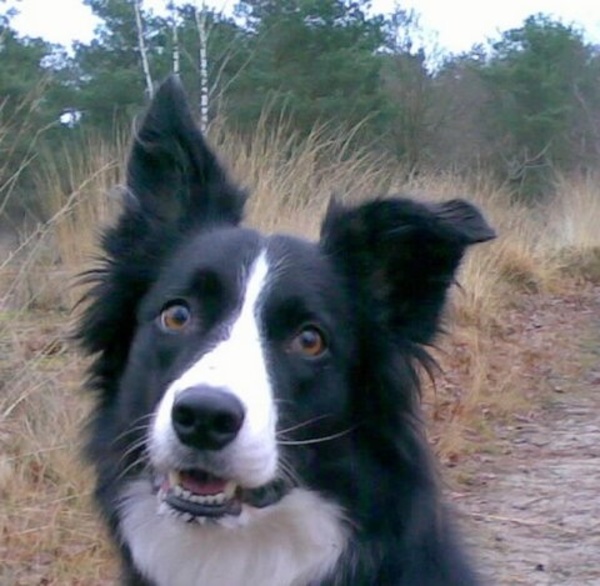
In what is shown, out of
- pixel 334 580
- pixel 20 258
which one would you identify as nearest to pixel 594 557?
pixel 334 580

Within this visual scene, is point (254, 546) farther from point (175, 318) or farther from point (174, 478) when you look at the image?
point (175, 318)

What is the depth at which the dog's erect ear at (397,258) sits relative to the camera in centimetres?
326

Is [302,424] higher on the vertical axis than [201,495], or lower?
higher

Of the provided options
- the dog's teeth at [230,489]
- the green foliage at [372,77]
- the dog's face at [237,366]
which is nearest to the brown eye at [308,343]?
the dog's face at [237,366]

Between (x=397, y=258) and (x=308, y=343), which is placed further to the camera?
(x=397, y=258)

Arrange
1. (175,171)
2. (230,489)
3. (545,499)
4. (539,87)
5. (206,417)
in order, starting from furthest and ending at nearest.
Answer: (539,87) → (545,499) → (175,171) → (230,489) → (206,417)

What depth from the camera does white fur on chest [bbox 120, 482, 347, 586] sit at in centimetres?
318

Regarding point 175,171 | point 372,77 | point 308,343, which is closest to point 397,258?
point 308,343

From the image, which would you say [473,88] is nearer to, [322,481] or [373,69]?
[373,69]

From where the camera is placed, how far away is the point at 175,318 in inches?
124

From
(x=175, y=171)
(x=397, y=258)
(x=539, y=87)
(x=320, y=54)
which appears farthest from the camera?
(x=539, y=87)

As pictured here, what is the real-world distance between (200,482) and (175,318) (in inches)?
19.3

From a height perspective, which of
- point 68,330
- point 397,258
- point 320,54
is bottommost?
point 68,330

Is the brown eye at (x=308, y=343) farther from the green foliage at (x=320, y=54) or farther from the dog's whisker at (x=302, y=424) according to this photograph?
the green foliage at (x=320, y=54)
